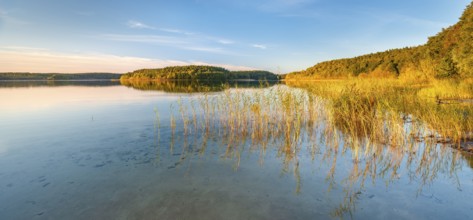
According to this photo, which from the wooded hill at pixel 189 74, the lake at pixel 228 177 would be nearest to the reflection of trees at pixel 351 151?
the lake at pixel 228 177

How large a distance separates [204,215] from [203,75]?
389 ft

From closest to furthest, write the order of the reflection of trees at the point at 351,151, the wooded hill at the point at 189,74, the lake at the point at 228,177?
the lake at the point at 228,177
the reflection of trees at the point at 351,151
the wooded hill at the point at 189,74

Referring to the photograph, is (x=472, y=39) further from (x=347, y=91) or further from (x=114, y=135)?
(x=114, y=135)

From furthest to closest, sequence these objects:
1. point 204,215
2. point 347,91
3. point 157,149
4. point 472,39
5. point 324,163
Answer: point 472,39, point 347,91, point 157,149, point 324,163, point 204,215

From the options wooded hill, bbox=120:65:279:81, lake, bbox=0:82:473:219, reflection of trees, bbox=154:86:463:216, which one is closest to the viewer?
lake, bbox=0:82:473:219

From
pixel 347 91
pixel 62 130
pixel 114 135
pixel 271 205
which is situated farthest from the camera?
pixel 347 91

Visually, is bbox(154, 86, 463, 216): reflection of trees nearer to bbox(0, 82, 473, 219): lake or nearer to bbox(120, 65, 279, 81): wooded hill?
bbox(0, 82, 473, 219): lake

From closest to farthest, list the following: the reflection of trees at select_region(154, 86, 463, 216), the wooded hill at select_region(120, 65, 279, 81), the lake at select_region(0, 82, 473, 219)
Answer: the lake at select_region(0, 82, 473, 219) → the reflection of trees at select_region(154, 86, 463, 216) → the wooded hill at select_region(120, 65, 279, 81)

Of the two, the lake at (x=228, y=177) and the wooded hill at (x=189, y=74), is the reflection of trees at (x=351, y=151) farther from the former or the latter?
the wooded hill at (x=189, y=74)

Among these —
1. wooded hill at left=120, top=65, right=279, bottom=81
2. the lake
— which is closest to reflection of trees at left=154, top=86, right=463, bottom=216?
the lake

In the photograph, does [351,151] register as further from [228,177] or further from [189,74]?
[189,74]

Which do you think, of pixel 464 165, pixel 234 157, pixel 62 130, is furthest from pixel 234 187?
pixel 62 130

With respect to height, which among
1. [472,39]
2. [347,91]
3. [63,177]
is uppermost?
[472,39]

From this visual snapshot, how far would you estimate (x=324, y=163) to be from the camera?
772 cm
